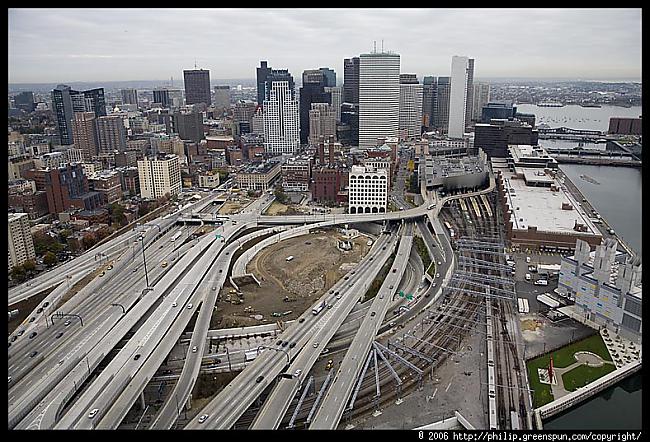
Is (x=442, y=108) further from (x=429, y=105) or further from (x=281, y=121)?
(x=281, y=121)

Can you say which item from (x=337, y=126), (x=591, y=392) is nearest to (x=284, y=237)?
(x=591, y=392)

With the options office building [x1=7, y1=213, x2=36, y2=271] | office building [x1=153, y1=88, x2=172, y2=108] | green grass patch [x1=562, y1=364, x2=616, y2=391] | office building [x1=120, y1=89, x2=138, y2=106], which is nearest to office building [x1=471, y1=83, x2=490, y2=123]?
office building [x1=153, y1=88, x2=172, y2=108]

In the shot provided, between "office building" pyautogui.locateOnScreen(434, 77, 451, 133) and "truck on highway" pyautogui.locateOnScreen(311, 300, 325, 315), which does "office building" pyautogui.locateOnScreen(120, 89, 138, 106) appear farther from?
"truck on highway" pyautogui.locateOnScreen(311, 300, 325, 315)

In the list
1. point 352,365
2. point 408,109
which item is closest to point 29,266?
point 352,365

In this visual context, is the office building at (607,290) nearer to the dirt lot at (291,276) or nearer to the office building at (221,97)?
the dirt lot at (291,276)

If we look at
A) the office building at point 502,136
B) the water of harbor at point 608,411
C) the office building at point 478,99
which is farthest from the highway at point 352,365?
the office building at point 478,99

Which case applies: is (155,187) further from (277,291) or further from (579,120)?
(579,120)
